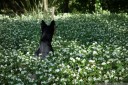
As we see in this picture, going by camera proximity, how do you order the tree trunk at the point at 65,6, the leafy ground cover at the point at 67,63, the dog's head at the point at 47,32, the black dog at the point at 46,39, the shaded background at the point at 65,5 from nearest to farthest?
Answer: the leafy ground cover at the point at 67,63 → the black dog at the point at 46,39 → the dog's head at the point at 47,32 → the shaded background at the point at 65,5 → the tree trunk at the point at 65,6

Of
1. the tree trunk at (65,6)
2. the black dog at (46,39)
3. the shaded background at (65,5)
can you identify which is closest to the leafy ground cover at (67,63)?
the black dog at (46,39)

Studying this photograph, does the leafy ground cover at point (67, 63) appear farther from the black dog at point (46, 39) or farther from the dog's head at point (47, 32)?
the dog's head at point (47, 32)

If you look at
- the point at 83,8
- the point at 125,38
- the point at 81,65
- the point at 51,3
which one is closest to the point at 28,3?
the point at 51,3

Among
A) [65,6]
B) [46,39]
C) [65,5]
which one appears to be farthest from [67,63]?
[65,5]

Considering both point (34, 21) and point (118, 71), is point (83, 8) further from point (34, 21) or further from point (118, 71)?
point (118, 71)

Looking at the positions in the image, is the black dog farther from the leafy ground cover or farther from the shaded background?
the shaded background

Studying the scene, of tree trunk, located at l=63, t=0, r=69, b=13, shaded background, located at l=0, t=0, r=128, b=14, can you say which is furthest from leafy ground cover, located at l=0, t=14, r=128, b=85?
tree trunk, located at l=63, t=0, r=69, b=13

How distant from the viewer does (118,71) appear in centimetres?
935

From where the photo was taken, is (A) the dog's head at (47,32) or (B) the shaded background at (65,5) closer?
(A) the dog's head at (47,32)

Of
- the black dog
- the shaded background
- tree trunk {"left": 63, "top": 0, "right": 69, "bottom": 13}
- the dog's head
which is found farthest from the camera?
tree trunk {"left": 63, "top": 0, "right": 69, "bottom": 13}

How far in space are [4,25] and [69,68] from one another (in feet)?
39.6

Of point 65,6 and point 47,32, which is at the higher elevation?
point 47,32

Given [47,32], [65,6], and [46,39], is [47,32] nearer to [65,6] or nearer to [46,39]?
[46,39]

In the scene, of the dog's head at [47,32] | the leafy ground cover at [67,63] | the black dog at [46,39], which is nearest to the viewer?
the leafy ground cover at [67,63]
